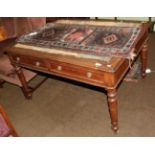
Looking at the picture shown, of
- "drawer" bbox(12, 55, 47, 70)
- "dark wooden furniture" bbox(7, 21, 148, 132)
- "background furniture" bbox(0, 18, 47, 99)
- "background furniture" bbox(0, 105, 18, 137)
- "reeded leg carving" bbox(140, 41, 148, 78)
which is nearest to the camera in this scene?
"dark wooden furniture" bbox(7, 21, 148, 132)

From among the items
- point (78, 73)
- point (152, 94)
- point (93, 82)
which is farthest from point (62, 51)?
point (152, 94)

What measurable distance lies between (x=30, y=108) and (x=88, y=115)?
0.72 m

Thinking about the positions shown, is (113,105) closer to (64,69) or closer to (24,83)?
(64,69)

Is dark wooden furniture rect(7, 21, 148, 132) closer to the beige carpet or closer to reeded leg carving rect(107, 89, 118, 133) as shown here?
reeded leg carving rect(107, 89, 118, 133)

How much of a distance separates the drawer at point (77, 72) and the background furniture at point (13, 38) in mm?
695

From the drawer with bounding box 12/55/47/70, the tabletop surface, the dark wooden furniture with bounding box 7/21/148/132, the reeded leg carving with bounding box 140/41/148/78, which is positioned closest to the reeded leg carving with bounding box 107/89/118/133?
the dark wooden furniture with bounding box 7/21/148/132

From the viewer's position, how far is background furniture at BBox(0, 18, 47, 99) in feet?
7.87

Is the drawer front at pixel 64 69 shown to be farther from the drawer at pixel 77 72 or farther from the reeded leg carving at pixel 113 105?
the reeded leg carving at pixel 113 105

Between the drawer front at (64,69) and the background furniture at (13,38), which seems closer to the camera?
the drawer front at (64,69)

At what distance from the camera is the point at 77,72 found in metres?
1.70

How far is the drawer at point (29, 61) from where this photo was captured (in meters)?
1.91

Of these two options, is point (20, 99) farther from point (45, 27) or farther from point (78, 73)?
point (78, 73)

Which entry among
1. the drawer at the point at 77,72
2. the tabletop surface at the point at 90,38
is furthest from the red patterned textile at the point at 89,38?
the drawer at the point at 77,72

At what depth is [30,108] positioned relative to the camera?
2.41 m
